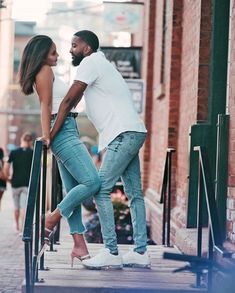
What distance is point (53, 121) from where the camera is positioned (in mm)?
6070

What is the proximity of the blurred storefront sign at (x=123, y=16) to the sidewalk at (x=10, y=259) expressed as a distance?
4696 millimetres

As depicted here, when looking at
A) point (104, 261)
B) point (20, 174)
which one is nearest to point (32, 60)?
point (104, 261)

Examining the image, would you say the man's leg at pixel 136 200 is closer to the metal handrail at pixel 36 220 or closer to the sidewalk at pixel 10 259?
the metal handrail at pixel 36 220

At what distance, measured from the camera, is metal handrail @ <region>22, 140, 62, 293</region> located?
5.03 metres

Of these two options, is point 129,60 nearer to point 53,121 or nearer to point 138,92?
point 138,92

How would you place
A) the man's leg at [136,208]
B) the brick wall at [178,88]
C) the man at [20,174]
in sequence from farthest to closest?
the man at [20,174]
the brick wall at [178,88]
the man's leg at [136,208]

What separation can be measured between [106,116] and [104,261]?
43.7 inches

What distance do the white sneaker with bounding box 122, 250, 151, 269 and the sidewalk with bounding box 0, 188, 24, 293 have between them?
151 centimetres

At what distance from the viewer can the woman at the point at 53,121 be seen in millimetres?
5945

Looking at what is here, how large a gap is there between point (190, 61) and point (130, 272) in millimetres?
3587

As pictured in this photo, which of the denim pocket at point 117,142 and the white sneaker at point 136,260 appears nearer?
the denim pocket at point 117,142

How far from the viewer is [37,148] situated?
5547mm

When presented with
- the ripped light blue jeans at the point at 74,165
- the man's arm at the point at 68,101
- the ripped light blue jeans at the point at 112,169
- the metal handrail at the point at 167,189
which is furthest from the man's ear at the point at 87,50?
the metal handrail at the point at 167,189

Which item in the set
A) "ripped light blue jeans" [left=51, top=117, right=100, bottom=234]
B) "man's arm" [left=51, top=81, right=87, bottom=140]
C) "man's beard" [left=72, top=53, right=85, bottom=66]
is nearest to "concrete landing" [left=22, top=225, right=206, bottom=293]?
"ripped light blue jeans" [left=51, top=117, right=100, bottom=234]
